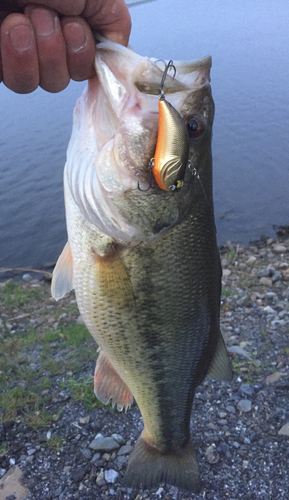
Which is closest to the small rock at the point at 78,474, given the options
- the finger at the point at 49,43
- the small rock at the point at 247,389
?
the small rock at the point at 247,389

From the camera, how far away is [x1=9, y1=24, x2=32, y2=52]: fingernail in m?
1.59

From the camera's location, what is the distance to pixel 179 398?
92.0 inches

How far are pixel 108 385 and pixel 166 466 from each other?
583mm

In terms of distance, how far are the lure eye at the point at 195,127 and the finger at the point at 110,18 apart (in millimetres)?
424

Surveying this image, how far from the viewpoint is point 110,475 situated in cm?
304

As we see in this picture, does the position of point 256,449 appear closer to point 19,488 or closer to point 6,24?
point 19,488

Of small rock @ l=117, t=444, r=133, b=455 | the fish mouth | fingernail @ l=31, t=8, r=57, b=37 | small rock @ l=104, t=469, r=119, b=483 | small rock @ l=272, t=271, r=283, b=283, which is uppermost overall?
fingernail @ l=31, t=8, r=57, b=37

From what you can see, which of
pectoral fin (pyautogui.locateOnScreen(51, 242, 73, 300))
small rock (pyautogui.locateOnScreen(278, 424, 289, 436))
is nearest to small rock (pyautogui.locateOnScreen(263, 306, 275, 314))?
small rock (pyautogui.locateOnScreen(278, 424, 289, 436))

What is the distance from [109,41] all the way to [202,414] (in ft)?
9.31

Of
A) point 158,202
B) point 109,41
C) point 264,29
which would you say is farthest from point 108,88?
point 264,29

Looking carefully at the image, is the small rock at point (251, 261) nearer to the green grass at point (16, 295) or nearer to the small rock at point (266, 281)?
the small rock at point (266, 281)

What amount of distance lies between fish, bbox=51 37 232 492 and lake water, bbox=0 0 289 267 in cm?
601

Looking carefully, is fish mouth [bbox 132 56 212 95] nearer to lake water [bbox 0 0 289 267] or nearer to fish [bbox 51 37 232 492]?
fish [bbox 51 37 232 492]

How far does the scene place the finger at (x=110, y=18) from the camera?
168 cm
